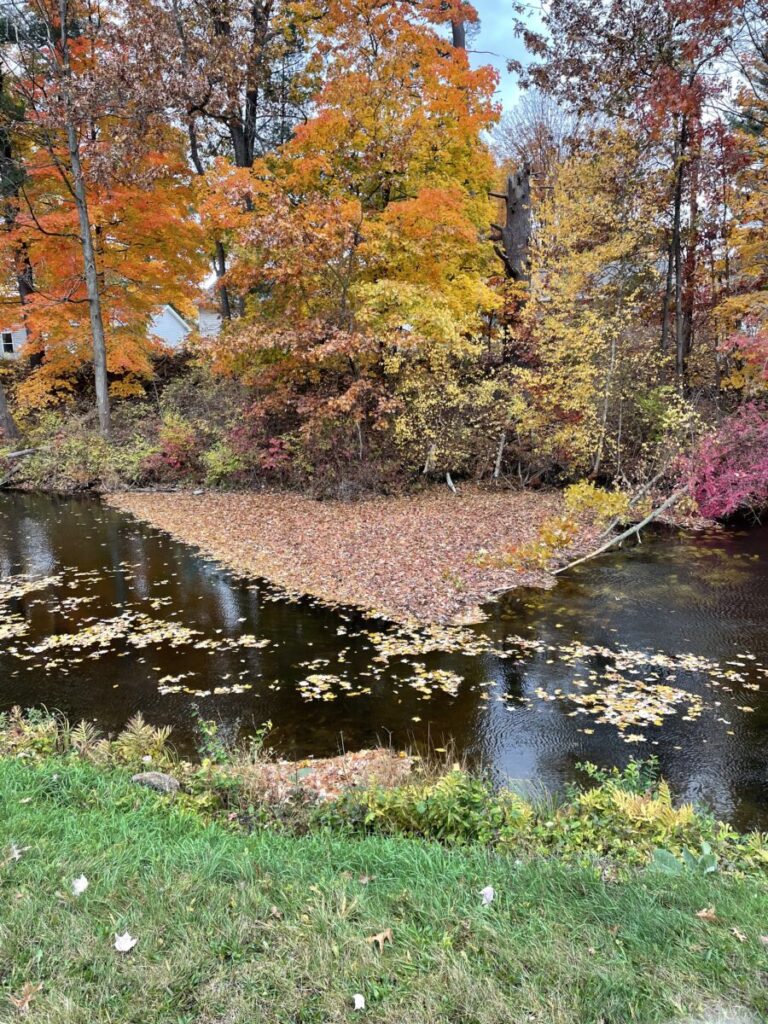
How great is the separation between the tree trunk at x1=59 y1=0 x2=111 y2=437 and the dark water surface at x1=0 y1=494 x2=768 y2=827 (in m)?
9.77

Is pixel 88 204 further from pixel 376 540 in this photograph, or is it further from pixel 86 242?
pixel 376 540

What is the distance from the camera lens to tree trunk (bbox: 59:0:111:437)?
15555mm

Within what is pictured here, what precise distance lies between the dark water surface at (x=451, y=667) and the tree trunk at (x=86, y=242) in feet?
32.1

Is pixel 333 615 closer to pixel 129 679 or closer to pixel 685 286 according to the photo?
pixel 129 679

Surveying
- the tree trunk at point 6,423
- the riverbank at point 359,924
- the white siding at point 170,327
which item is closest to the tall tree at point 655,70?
the riverbank at point 359,924

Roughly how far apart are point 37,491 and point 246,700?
1402cm

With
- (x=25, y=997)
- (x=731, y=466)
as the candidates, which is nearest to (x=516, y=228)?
(x=731, y=466)

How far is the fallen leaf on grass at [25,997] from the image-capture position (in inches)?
78.5

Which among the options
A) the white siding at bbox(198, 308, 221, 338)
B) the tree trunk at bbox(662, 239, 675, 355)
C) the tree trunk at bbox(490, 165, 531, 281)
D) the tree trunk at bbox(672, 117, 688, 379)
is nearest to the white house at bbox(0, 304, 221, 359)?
the white siding at bbox(198, 308, 221, 338)

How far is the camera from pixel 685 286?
1673cm

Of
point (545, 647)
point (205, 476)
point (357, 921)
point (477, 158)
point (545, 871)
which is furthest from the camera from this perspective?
point (205, 476)

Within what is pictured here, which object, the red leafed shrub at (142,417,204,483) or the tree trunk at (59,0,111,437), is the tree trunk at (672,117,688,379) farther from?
the tree trunk at (59,0,111,437)

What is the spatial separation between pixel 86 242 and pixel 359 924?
750 inches

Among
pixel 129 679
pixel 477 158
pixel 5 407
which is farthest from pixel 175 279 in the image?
pixel 129 679
